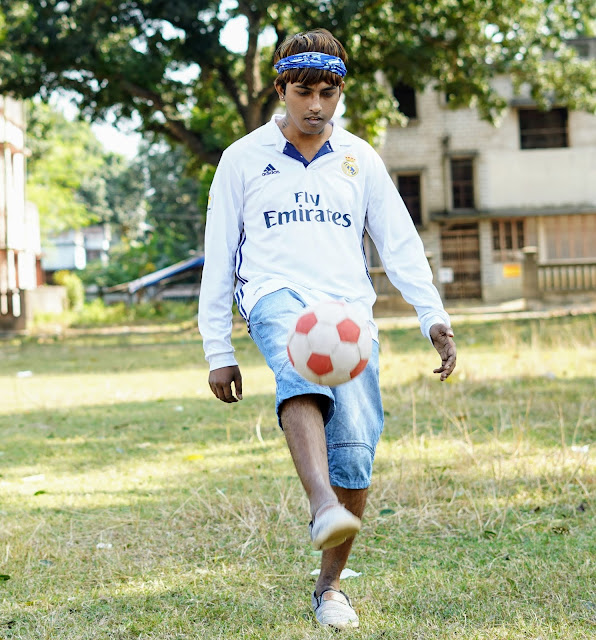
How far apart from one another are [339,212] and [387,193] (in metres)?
0.31

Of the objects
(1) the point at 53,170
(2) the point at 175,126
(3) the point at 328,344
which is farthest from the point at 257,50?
(1) the point at 53,170

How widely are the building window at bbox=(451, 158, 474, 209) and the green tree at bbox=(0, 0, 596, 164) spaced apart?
9.57 m

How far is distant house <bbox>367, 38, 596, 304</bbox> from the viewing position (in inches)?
1276

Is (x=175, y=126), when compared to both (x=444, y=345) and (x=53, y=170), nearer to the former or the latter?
(x=444, y=345)

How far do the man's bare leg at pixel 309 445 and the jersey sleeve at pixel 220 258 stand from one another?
1.63 feet

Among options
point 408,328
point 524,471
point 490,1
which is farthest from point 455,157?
point 524,471

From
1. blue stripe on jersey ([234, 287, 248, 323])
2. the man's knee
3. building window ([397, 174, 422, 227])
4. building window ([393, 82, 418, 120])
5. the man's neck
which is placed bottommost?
the man's knee

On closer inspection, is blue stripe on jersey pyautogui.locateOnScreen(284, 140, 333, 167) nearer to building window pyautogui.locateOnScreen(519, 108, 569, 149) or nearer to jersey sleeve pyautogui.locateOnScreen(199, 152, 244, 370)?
jersey sleeve pyautogui.locateOnScreen(199, 152, 244, 370)

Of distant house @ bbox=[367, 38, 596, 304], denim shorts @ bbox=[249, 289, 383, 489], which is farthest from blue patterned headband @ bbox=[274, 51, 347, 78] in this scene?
distant house @ bbox=[367, 38, 596, 304]

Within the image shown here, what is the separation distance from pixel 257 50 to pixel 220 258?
1812 cm

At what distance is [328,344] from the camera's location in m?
3.01

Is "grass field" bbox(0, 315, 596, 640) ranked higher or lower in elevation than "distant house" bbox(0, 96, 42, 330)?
lower

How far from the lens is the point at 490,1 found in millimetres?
20531

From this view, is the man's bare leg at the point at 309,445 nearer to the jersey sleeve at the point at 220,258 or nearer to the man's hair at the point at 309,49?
the jersey sleeve at the point at 220,258
